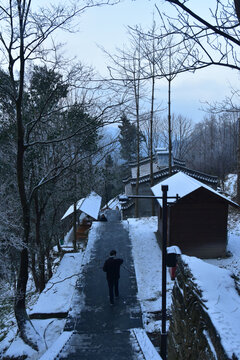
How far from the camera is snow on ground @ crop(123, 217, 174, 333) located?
8117 millimetres

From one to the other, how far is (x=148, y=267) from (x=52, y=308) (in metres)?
4.39

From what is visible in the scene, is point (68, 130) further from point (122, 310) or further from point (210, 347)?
point (210, 347)

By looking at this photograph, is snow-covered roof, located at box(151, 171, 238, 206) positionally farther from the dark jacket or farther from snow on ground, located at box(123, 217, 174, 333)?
the dark jacket

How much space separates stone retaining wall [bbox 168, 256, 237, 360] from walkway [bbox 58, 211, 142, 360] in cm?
199

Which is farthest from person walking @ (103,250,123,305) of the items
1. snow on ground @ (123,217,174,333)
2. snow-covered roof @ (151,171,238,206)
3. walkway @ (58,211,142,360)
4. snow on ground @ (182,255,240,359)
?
snow-covered roof @ (151,171,238,206)

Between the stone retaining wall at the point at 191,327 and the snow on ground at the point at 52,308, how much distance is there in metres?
2.94

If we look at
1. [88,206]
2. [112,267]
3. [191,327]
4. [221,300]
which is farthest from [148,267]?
[88,206]

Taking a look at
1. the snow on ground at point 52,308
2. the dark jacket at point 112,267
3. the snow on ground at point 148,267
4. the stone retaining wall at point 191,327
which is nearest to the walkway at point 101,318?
the snow on ground at point 148,267

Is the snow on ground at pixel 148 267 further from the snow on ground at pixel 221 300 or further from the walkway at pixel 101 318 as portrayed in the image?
the snow on ground at pixel 221 300

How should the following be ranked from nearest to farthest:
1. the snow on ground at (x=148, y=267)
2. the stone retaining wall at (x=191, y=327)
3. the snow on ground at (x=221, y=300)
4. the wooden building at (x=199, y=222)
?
the snow on ground at (x=221, y=300) → the stone retaining wall at (x=191, y=327) → the snow on ground at (x=148, y=267) → the wooden building at (x=199, y=222)

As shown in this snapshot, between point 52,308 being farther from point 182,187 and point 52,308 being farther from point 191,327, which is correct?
point 182,187

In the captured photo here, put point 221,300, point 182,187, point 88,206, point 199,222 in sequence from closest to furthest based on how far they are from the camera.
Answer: point 221,300
point 199,222
point 182,187
point 88,206

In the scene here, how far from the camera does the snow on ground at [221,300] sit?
8.55 feet

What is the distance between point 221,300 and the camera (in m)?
3.33
